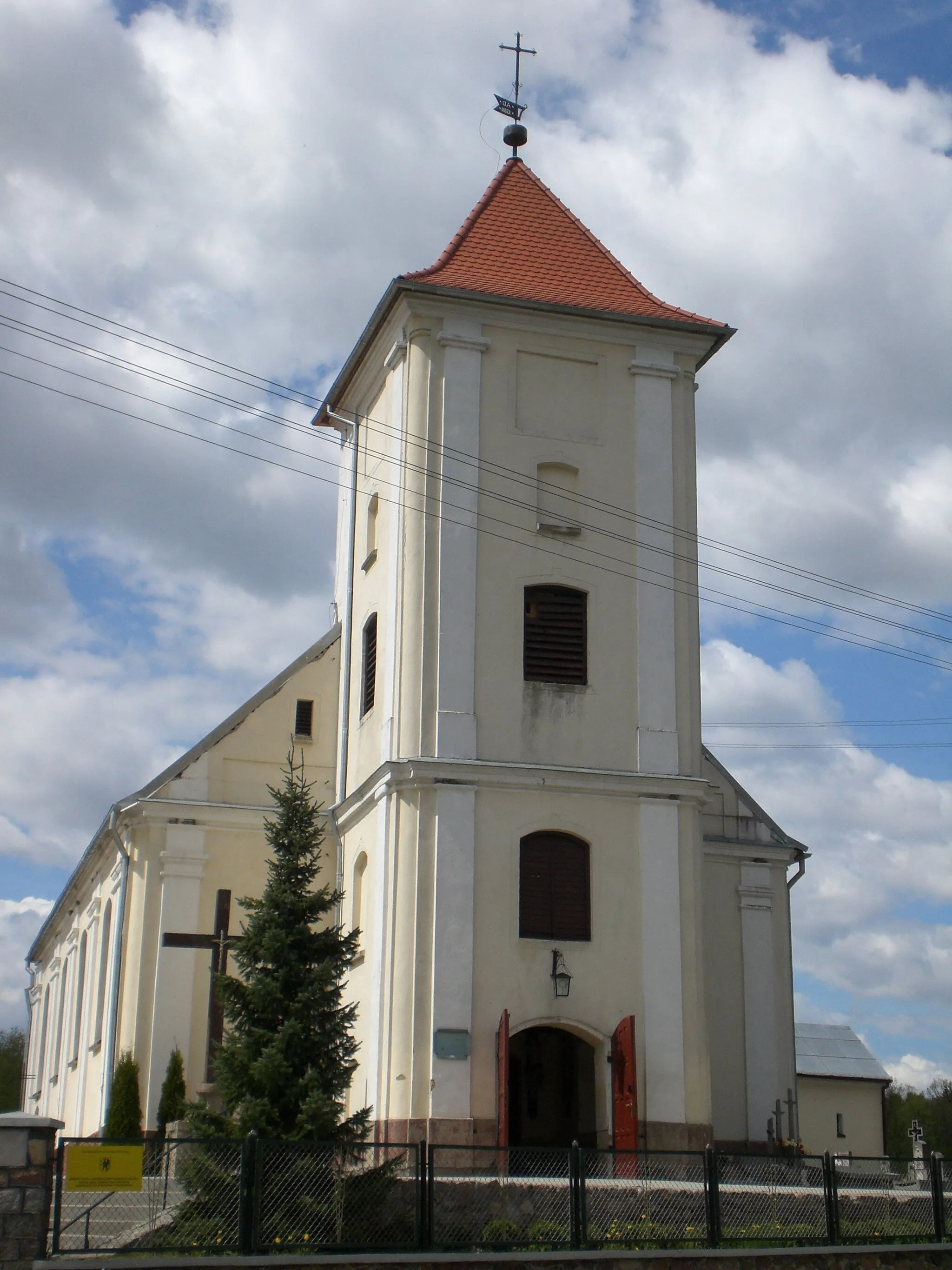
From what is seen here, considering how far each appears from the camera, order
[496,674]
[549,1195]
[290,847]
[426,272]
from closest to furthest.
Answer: [549,1195], [290,847], [496,674], [426,272]

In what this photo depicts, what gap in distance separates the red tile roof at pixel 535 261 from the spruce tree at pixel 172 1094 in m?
12.8

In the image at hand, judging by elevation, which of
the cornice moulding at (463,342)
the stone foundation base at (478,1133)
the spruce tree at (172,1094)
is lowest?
the stone foundation base at (478,1133)

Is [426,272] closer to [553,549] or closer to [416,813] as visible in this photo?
[553,549]

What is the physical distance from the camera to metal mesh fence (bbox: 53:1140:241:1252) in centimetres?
1462

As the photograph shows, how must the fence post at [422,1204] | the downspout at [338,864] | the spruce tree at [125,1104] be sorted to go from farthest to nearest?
1. the downspout at [338,864]
2. the spruce tree at [125,1104]
3. the fence post at [422,1204]

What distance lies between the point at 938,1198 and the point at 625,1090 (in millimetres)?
4649

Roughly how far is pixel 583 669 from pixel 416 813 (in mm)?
3464

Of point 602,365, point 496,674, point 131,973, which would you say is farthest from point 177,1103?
point 602,365

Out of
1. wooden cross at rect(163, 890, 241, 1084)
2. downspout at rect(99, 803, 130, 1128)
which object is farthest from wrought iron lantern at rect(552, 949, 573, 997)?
downspout at rect(99, 803, 130, 1128)

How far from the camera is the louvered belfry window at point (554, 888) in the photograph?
2281 centimetres

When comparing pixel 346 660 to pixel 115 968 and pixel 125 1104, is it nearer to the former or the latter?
pixel 115 968

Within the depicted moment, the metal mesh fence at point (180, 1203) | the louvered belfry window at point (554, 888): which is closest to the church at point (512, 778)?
the louvered belfry window at point (554, 888)

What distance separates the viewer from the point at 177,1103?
2428 centimetres

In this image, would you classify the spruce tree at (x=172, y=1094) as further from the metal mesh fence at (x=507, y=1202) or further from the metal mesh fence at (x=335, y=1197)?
the metal mesh fence at (x=335, y=1197)
